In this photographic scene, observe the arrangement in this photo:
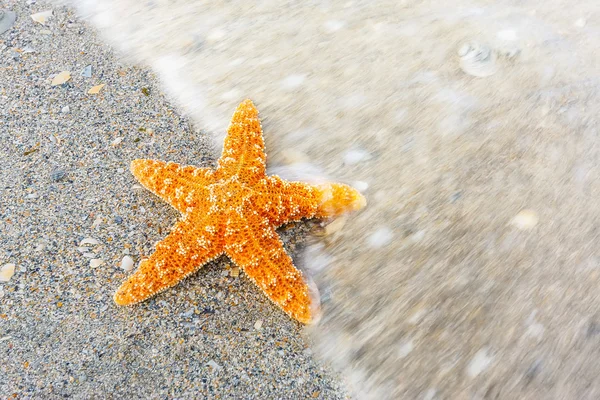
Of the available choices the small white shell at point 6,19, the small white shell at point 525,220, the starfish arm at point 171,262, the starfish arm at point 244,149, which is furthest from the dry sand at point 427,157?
the small white shell at point 6,19

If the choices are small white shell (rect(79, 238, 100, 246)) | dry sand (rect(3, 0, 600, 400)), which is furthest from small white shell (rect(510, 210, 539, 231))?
small white shell (rect(79, 238, 100, 246))

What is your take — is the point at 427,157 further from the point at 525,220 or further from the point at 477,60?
the point at 477,60

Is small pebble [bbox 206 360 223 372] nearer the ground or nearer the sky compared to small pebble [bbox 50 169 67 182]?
nearer the ground

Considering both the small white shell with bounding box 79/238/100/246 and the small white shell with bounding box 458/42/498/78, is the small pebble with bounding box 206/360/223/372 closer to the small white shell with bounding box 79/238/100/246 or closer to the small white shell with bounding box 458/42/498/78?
the small white shell with bounding box 79/238/100/246

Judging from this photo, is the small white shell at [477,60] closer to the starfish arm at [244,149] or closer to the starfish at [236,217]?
the starfish at [236,217]

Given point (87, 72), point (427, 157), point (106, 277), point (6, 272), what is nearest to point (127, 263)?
point (106, 277)

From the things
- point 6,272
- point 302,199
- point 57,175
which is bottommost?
point 302,199

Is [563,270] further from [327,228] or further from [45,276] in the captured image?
[45,276]

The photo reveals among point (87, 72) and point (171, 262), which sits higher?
point (87, 72)
